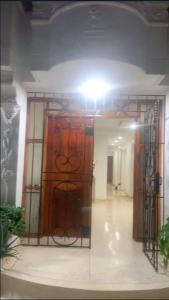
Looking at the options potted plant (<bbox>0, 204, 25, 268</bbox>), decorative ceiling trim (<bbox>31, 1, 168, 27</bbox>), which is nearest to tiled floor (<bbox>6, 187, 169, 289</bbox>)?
potted plant (<bbox>0, 204, 25, 268</bbox>)

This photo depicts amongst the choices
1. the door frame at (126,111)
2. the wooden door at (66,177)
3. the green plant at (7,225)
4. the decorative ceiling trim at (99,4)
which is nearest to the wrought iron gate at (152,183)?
the door frame at (126,111)

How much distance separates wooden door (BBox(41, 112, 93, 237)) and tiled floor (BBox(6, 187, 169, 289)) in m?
0.46

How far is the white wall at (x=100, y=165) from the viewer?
29.5ft

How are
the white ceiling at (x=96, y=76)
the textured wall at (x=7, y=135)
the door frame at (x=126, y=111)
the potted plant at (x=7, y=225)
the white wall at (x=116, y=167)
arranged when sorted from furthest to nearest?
the white wall at (x=116, y=167), the door frame at (x=126, y=111), the white ceiling at (x=96, y=76), the potted plant at (x=7, y=225), the textured wall at (x=7, y=135)

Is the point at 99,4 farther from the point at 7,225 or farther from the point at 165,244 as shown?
the point at 165,244

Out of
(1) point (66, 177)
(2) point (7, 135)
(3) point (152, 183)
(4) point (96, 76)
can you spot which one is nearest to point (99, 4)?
(4) point (96, 76)

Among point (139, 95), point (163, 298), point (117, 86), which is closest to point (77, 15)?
point (117, 86)

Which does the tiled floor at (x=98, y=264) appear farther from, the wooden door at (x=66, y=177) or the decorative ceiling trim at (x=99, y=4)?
the decorative ceiling trim at (x=99, y=4)

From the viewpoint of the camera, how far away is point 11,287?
2.62 meters

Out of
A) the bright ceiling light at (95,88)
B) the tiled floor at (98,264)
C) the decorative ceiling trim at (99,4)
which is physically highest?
the decorative ceiling trim at (99,4)

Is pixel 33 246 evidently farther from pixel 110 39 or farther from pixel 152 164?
pixel 110 39

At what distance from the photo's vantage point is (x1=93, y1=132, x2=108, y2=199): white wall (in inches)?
→ 353

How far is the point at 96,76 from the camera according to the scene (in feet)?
11.0

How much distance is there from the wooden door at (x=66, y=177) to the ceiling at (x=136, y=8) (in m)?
1.77
